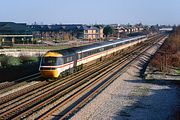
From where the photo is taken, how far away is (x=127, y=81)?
3053 centimetres

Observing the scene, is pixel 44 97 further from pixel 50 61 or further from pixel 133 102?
pixel 50 61

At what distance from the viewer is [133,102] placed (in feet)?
70.5

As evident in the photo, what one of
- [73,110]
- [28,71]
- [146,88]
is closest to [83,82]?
[146,88]

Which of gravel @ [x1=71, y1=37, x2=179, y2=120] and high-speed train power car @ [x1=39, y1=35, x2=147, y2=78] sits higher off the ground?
high-speed train power car @ [x1=39, y1=35, x2=147, y2=78]

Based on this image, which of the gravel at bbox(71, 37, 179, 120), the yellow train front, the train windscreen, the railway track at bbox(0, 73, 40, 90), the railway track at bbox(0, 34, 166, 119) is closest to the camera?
the railway track at bbox(0, 34, 166, 119)

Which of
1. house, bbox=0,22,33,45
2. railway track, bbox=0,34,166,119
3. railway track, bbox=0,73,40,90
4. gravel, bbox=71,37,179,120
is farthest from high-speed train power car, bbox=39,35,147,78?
house, bbox=0,22,33,45

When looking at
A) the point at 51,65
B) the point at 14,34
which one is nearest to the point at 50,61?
the point at 51,65

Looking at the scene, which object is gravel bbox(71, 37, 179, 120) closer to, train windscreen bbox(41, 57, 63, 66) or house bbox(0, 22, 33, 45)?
train windscreen bbox(41, 57, 63, 66)

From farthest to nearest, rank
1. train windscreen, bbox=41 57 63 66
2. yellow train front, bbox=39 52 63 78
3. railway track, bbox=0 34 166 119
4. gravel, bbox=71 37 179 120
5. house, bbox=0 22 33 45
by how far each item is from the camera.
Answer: house, bbox=0 22 33 45 < train windscreen, bbox=41 57 63 66 < yellow train front, bbox=39 52 63 78 < gravel, bbox=71 37 179 120 < railway track, bbox=0 34 166 119

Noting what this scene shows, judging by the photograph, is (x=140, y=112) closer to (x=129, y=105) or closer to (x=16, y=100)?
(x=129, y=105)

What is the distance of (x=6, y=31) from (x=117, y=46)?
44.2 m

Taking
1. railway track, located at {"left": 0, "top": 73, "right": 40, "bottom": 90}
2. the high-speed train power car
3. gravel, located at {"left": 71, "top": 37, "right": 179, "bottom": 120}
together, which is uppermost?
the high-speed train power car

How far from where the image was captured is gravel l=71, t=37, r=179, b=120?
18.0 m

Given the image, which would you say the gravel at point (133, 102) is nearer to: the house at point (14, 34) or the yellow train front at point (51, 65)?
the yellow train front at point (51, 65)
